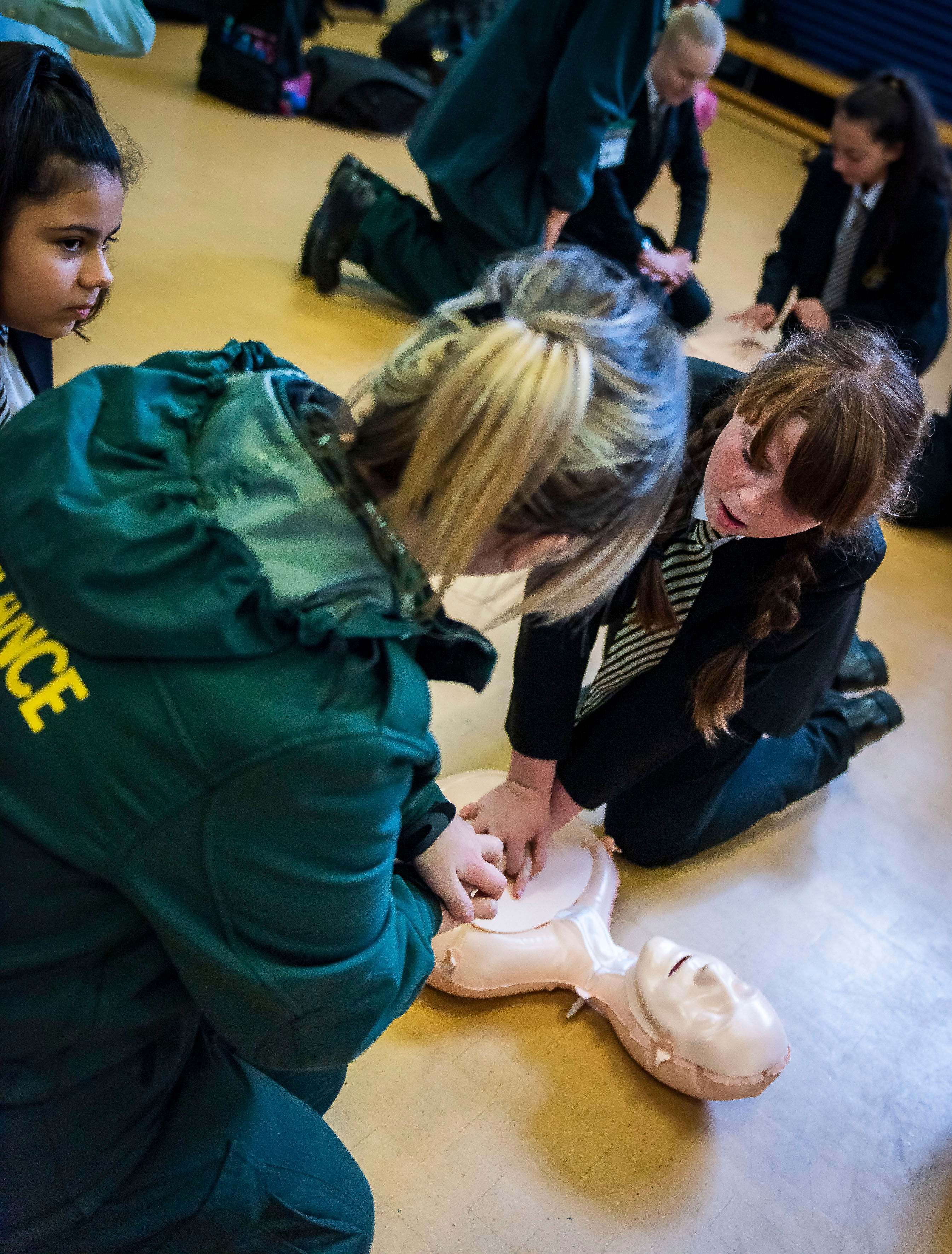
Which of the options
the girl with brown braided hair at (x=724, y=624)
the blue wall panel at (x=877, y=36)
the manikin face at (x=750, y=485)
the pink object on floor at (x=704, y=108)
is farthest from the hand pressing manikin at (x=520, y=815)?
Result: the blue wall panel at (x=877, y=36)

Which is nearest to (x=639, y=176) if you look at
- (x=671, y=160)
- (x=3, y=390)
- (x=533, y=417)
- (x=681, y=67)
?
(x=671, y=160)

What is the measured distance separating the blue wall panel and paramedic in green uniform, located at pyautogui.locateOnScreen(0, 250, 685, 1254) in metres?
5.25

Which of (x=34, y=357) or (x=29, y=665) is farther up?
(x=29, y=665)

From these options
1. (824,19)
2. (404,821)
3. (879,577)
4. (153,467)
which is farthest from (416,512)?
(824,19)

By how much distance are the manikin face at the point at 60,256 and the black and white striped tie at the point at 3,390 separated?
21 millimetres

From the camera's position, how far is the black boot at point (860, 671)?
5.71 ft

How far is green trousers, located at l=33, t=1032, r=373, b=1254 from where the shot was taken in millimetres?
761

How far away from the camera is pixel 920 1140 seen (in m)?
1.21

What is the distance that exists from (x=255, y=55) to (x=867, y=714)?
284 centimetres

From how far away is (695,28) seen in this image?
2.31 m

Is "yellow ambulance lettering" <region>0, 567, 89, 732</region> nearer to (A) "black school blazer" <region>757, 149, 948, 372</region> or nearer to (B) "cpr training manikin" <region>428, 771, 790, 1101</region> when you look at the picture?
(B) "cpr training manikin" <region>428, 771, 790, 1101</region>

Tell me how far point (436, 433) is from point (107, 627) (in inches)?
8.8

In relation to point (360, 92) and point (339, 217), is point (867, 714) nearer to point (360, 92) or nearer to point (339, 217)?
point (339, 217)

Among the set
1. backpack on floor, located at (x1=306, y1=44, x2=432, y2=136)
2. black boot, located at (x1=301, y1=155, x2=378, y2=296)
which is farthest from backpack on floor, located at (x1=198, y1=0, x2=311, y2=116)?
black boot, located at (x1=301, y1=155, x2=378, y2=296)
